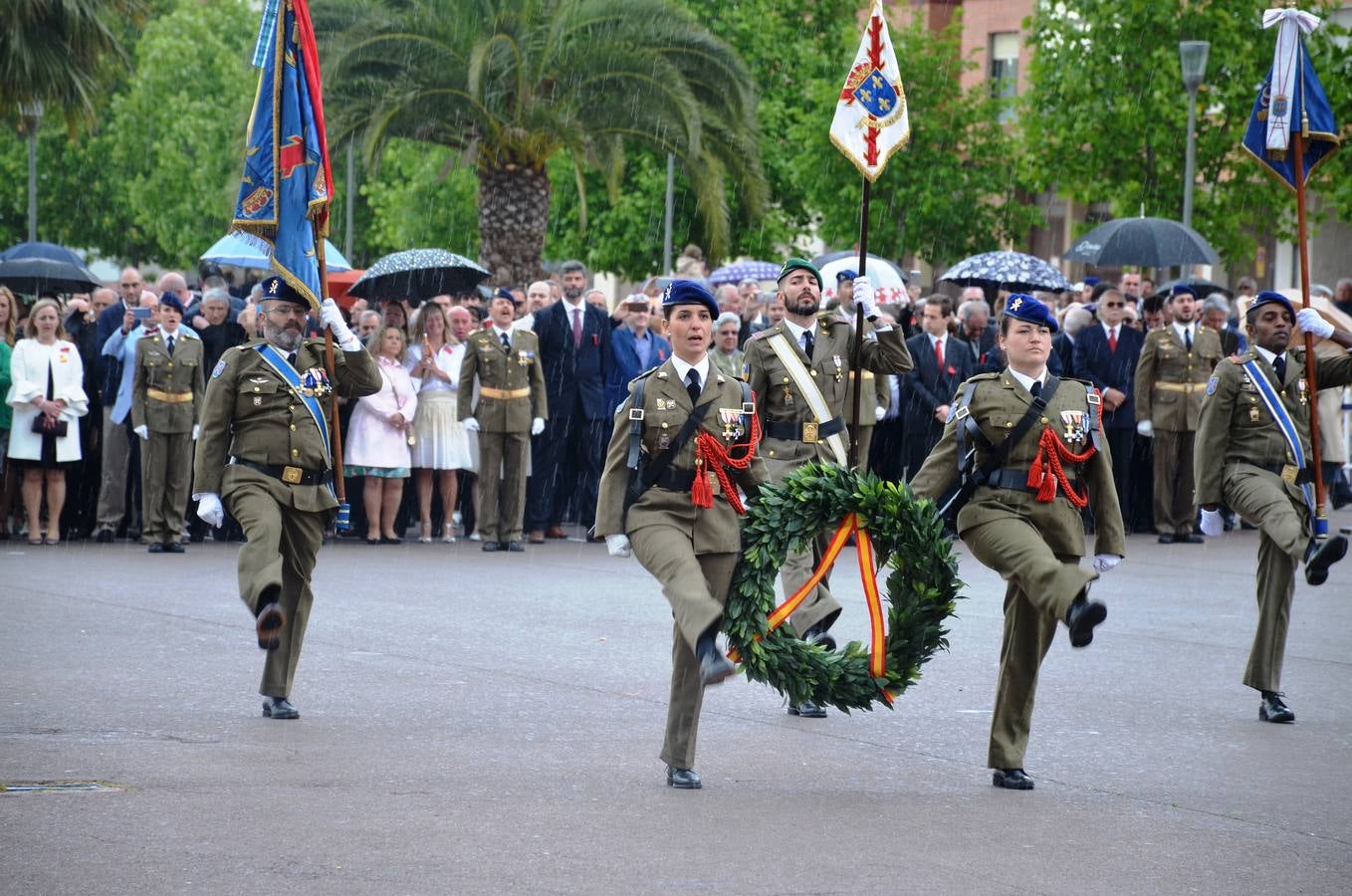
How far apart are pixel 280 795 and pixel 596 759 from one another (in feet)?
4.62

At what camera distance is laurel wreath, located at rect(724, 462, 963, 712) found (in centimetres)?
775

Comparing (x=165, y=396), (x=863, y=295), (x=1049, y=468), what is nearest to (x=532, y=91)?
(x=165, y=396)

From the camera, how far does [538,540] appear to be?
17.9 meters

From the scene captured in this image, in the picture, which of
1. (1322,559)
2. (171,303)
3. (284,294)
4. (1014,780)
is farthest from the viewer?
(171,303)

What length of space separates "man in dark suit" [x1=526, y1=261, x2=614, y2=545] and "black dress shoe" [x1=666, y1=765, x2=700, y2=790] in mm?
10415

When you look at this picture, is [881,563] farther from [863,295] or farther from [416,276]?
[416,276]

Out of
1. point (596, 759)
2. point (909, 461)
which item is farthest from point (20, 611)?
point (909, 461)

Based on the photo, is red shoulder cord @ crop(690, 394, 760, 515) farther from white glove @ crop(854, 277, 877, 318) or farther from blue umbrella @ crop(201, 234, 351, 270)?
blue umbrella @ crop(201, 234, 351, 270)

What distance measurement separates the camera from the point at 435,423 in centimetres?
1772

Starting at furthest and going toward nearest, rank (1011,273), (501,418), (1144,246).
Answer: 1. (1144,246)
2. (1011,273)
3. (501,418)

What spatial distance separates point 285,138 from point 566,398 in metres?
8.39

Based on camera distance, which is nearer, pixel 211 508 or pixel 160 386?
pixel 211 508

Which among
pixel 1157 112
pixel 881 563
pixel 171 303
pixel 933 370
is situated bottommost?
pixel 881 563

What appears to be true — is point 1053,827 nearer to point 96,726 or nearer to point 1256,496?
point 1256,496
